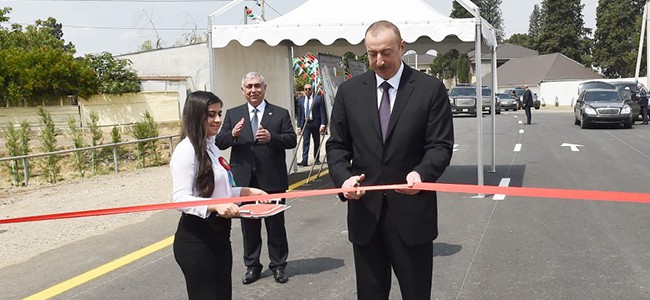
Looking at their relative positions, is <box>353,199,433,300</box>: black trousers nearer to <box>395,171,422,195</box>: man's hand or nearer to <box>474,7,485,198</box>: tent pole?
<box>395,171,422,195</box>: man's hand

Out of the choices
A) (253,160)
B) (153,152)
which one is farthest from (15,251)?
(153,152)

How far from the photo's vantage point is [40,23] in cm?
6038

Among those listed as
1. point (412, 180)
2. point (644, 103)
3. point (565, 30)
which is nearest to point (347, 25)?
point (412, 180)

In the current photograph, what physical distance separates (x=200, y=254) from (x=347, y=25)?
6.75 meters

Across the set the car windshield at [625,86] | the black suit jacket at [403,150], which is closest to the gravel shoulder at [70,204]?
the black suit jacket at [403,150]

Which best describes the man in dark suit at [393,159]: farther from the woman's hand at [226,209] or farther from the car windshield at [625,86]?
the car windshield at [625,86]

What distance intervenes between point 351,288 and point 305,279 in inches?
20.1

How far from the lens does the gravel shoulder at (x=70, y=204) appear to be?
7598 millimetres

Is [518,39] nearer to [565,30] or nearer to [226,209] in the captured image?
[565,30]

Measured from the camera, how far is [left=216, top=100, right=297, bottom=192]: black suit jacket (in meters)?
5.68

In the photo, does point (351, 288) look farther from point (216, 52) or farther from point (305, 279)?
point (216, 52)

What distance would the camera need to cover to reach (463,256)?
6.28 meters

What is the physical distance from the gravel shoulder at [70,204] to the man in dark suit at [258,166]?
2.81 m

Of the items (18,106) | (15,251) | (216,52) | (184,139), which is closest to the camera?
(184,139)
